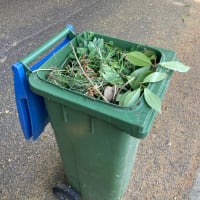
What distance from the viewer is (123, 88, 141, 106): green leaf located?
4.03ft

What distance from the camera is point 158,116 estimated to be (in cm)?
261

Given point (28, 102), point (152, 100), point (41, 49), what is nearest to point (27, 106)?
point (28, 102)

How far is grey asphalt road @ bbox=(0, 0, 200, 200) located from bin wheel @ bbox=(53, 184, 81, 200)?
7cm

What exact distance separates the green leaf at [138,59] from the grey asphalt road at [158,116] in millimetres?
983

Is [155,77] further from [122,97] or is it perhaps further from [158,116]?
[158,116]

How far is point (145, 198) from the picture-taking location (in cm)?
197

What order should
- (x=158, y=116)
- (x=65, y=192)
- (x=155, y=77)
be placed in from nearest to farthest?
(x=155, y=77) < (x=65, y=192) < (x=158, y=116)

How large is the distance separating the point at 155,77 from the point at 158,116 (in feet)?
4.38

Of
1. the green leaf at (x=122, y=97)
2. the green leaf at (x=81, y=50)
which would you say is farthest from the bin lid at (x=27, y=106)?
the green leaf at (x=122, y=97)

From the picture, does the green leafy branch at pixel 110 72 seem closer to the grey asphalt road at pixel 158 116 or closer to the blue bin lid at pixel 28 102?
the blue bin lid at pixel 28 102

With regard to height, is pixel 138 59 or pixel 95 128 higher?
pixel 138 59

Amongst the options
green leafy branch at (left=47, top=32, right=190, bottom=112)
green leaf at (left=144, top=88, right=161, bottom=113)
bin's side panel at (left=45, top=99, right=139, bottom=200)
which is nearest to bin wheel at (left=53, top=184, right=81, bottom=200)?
bin's side panel at (left=45, top=99, right=139, bottom=200)

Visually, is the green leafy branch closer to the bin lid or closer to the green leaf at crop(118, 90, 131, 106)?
the green leaf at crop(118, 90, 131, 106)

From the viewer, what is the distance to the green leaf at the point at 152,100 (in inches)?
47.4
